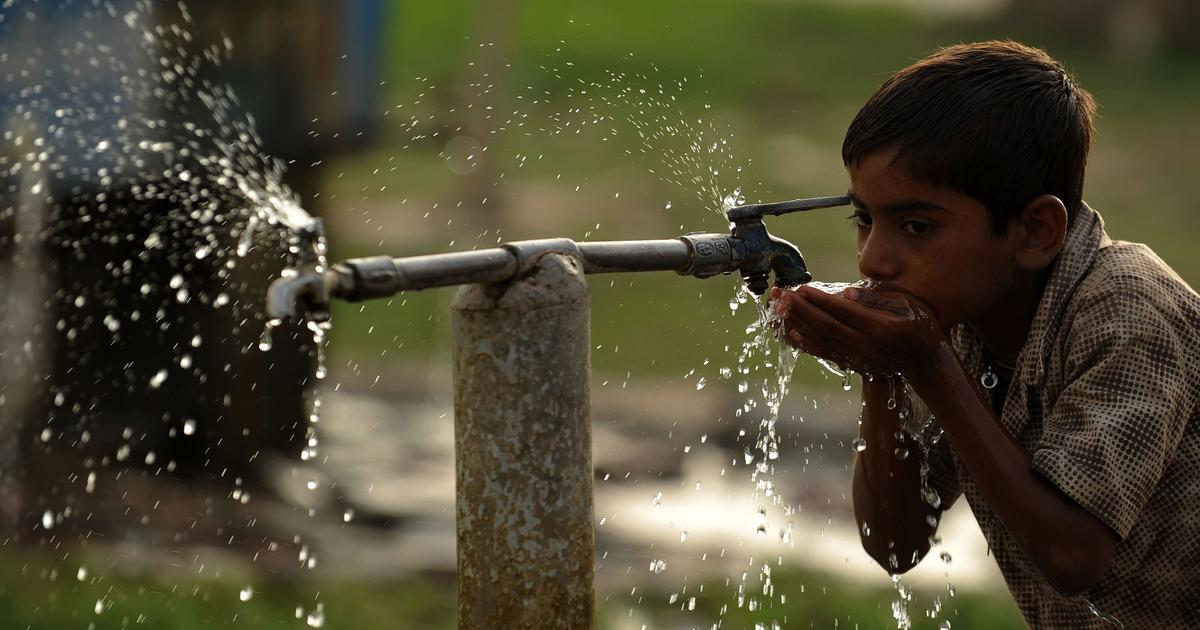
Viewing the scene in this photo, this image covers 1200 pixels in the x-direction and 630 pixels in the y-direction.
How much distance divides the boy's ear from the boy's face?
0.13ft

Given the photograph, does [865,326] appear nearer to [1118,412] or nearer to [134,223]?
[1118,412]

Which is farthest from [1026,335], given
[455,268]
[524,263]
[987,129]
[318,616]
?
[318,616]

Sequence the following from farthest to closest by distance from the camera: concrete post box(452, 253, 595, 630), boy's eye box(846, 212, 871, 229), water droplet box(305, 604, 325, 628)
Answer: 1. water droplet box(305, 604, 325, 628)
2. boy's eye box(846, 212, 871, 229)
3. concrete post box(452, 253, 595, 630)

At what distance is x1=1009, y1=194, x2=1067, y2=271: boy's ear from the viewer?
236 centimetres

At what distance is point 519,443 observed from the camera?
2025 mm

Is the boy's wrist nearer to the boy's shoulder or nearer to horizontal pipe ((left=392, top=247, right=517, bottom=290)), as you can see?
the boy's shoulder

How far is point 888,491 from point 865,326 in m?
0.56

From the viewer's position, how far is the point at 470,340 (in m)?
2.04

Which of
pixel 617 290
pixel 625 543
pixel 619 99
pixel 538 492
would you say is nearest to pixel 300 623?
pixel 625 543

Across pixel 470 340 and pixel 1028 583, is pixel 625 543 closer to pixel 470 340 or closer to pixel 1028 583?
pixel 1028 583

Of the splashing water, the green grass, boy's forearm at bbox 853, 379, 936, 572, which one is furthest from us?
the green grass

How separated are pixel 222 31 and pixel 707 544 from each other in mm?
2871

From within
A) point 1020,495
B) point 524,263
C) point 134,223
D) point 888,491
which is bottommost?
point 134,223

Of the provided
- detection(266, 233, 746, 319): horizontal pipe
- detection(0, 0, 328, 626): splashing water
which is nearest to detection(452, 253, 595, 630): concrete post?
detection(266, 233, 746, 319): horizontal pipe
